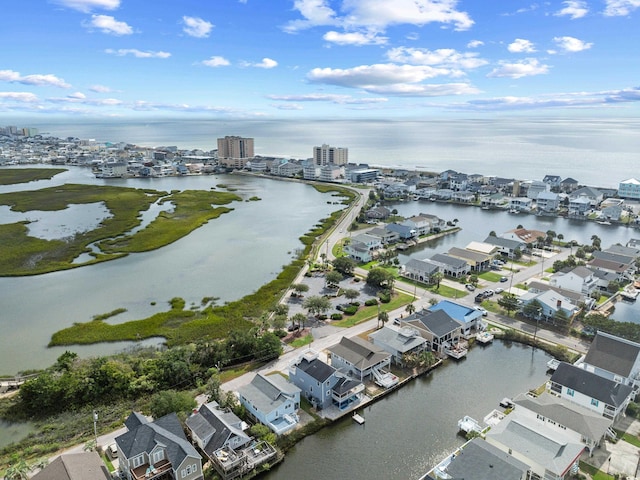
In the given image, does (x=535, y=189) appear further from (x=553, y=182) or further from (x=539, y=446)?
(x=539, y=446)

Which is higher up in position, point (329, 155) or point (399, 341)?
point (329, 155)

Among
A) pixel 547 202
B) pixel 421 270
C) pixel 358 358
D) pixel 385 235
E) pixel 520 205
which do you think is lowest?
pixel 358 358

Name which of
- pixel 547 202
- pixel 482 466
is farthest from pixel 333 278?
pixel 547 202

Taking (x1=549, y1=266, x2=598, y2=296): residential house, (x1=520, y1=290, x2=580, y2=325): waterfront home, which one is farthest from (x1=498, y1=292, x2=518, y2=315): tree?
(x1=549, y1=266, x2=598, y2=296): residential house

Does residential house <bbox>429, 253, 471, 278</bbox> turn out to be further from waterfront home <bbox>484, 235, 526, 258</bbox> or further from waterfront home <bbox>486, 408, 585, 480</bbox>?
waterfront home <bbox>486, 408, 585, 480</bbox>

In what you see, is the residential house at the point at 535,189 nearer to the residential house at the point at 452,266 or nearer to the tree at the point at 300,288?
the residential house at the point at 452,266

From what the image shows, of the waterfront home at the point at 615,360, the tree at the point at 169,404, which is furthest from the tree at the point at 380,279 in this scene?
the tree at the point at 169,404

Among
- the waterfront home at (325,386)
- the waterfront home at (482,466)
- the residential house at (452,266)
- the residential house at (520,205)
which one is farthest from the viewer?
the residential house at (520,205)
